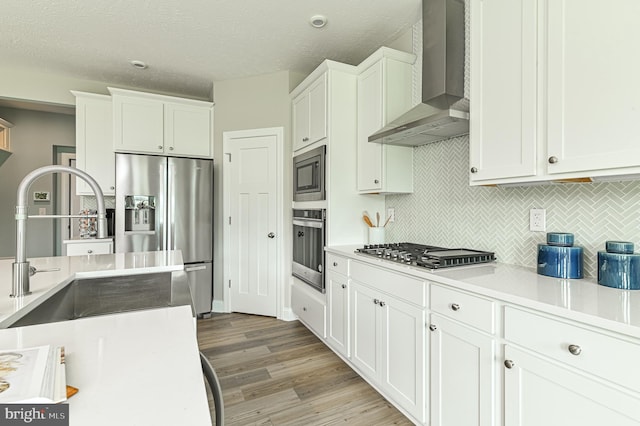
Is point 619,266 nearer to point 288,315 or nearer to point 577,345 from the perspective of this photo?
point 577,345

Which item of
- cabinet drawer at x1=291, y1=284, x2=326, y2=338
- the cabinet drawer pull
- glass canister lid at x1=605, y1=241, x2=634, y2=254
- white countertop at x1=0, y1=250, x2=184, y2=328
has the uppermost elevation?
glass canister lid at x1=605, y1=241, x2=634, y2=254

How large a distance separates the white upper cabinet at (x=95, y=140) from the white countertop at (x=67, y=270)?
1.89 meters

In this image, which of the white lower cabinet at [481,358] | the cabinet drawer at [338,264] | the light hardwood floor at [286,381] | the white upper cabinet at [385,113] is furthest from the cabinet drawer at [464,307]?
the white upper cabinet at [385,113]

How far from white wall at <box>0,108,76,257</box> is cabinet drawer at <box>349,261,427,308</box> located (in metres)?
4.71

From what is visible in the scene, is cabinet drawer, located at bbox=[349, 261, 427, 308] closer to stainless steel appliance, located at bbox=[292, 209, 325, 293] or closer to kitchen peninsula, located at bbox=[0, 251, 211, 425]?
stainless steel appliance, located at bbox=[292, 209, 325, 293]

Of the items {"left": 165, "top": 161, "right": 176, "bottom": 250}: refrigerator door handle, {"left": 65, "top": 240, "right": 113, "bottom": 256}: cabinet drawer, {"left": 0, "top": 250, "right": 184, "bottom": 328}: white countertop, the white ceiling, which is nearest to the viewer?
{"left": 0, "top": 250, "right": 184, "bottom": 328}: white countertop

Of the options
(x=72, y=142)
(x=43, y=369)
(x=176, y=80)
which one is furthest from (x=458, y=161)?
(x=72, y=142)

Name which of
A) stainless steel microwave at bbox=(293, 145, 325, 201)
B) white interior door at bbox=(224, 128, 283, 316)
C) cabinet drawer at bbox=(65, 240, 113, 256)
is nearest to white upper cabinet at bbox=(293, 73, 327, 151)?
stainless steel microwave at bbox=(293, 145, 325, 201)

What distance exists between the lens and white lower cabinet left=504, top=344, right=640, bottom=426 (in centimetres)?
95

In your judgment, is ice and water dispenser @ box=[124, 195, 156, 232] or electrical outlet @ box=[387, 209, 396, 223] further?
ice and water dispenser @ box=[124, 195, 156, 232]

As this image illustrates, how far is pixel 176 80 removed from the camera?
3738 mm

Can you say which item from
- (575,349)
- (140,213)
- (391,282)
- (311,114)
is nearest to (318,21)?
(311,114)

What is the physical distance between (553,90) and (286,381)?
2262 mm

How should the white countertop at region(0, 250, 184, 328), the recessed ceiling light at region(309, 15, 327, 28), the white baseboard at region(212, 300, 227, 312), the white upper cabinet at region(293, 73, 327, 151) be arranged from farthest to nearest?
the white baseboard at region(212, 300, 227, 312) → the white upper cabinet at region(293, 73, 327, 151) → the recessed ceiling light at region(309, 15, 327, 28) → the white countertop at region(0, 250, 184, 328)
